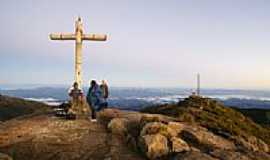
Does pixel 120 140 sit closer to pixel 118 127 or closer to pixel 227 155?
pixel 118 127

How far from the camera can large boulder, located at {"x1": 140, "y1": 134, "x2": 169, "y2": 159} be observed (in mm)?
14984

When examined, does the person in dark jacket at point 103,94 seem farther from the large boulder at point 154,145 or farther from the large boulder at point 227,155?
the large boulder at point 227,155

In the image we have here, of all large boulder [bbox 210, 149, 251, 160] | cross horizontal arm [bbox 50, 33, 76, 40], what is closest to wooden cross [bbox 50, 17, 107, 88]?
cross horizontal arm [bbox 50, 33, 76, 40]

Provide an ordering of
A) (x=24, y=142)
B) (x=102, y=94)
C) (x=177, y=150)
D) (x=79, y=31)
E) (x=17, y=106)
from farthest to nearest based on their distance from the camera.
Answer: (x=17, y=106)
(x=79, y=31)
(x=102, y=94)
(x=24, y=142)
(x=177, y=150)

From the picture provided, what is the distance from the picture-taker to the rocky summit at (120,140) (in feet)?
49.4

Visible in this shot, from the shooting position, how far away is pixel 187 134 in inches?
672

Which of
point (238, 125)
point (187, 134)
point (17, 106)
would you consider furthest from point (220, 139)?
point (17, 106)

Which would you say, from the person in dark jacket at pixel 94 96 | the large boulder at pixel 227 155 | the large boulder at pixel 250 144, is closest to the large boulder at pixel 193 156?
the large boulder at pixel 227 155

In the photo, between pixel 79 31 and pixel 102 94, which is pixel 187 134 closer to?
pixel 102 94

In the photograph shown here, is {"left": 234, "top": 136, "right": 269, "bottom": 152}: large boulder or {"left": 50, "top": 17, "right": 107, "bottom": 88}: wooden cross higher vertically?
{"left": 50, "top": 17, "right": 107, "bottom": 88}: wooden cross

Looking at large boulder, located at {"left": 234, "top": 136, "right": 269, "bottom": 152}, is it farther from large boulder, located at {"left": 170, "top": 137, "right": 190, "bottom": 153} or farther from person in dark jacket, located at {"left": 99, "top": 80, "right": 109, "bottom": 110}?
person in dark jacket, located at {"left": 99, "top": 80, "right": 109, "bottom": 110}

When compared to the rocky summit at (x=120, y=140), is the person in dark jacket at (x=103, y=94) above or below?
above

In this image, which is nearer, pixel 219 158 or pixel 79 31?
pixel 219 158

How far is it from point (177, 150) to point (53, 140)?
16.3 feet
